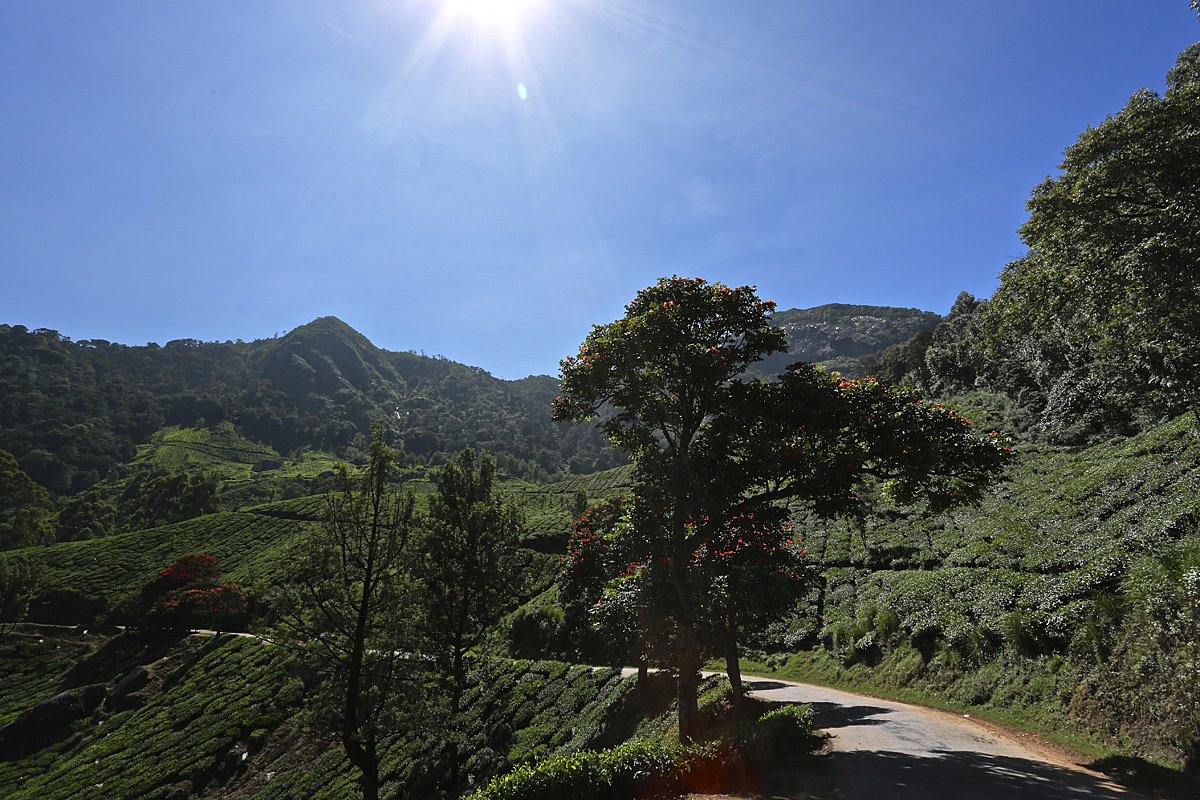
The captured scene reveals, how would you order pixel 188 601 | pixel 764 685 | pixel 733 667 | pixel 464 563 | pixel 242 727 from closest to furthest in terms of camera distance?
pixel 733 667, pixel 764 685, pixel 464 563, pixel 242 727, pixel 188 601

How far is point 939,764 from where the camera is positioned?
343 inches

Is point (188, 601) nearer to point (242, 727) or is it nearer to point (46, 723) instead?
point (46, 723)

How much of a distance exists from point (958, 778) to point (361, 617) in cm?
1385

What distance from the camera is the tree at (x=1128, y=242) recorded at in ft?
36.9

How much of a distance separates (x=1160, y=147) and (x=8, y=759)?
58854 mm

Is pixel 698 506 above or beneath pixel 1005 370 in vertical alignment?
beneath

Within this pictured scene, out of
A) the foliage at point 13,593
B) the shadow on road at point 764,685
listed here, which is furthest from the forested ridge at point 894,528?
the foliage at point 13,593

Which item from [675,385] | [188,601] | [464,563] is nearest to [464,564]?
[464,563]

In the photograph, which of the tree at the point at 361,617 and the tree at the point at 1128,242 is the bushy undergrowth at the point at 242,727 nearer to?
the tree at the point at 361,617

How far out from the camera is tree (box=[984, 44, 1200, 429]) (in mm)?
11234

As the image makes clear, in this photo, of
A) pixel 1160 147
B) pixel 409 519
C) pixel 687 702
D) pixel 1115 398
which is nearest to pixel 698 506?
pixel 687 702

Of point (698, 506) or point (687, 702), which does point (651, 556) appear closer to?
point (698, 506)

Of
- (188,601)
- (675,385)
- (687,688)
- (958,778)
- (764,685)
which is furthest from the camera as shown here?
(188,601)

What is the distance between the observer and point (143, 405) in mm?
182875
